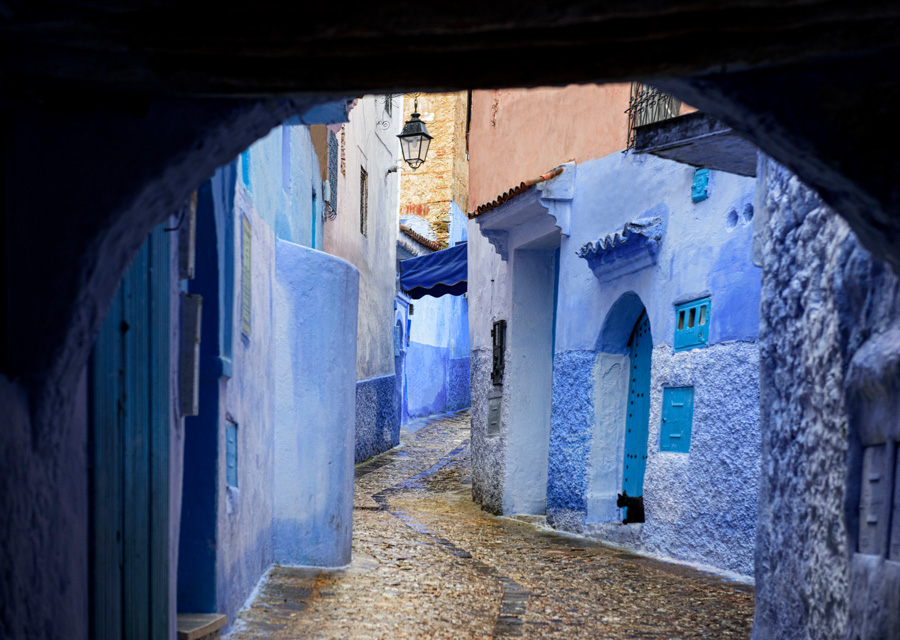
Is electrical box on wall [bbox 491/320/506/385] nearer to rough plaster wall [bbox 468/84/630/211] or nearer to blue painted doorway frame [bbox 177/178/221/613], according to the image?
rough plaster wall [bbox 468/84/630/211]

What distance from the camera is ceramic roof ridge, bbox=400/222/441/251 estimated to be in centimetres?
2530

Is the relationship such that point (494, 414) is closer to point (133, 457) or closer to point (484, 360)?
point (484, 360)

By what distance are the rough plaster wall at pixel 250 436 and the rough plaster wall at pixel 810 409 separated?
3.01 m

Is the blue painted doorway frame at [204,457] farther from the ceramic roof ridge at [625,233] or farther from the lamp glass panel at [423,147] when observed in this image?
the lamp glass panel at [423,147]

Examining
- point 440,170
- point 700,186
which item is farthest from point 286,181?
point 440,170

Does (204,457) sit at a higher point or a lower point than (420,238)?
lower

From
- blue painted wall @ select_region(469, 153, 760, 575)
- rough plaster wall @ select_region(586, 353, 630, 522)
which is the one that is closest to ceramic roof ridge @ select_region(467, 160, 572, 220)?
blue painted wall @ select_region(469, 153, 760, 575)

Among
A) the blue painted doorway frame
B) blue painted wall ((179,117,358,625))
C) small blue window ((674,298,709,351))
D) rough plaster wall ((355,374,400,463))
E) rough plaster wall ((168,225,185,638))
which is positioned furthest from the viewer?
rough plaster wall ((355,374,400,463))

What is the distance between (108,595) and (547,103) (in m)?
9.97

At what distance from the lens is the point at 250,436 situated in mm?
7066

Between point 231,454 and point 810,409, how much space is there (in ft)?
12.1

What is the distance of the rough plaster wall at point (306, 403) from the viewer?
8.40m

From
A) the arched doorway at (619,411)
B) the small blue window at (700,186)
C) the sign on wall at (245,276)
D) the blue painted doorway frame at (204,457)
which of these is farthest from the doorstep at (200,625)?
the arched doorway at (619,411)

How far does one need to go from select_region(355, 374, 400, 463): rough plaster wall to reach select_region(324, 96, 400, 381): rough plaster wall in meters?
0.29
